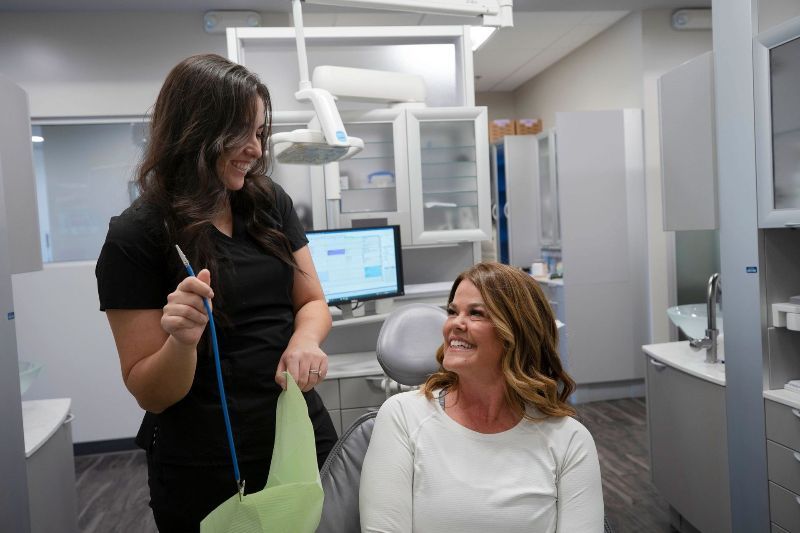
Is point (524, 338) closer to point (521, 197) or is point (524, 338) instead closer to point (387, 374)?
point (387, 374)

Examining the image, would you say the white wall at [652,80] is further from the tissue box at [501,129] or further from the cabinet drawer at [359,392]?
the cabinet drawer at [359,392]

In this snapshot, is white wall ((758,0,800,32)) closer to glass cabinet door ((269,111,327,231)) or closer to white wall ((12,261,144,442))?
glass cabinet door ((269,111,327,231))

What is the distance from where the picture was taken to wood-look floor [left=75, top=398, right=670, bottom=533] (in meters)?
2.96

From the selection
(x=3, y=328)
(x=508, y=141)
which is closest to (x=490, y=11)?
(x=3, y=328)

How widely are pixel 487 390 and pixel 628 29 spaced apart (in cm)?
445

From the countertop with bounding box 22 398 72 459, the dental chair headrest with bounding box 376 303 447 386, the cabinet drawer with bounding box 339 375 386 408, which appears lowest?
the cabinet drawer with bounding box 339 375 386 408

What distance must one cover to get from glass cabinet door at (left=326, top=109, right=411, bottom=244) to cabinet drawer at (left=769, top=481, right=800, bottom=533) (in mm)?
1976

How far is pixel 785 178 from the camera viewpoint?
1968mm

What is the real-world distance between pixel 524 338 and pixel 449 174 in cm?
226

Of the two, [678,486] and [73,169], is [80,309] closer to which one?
[73,169]

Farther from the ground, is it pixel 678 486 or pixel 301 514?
pixel 301 514

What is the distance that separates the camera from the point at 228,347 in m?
Answer: 1.21

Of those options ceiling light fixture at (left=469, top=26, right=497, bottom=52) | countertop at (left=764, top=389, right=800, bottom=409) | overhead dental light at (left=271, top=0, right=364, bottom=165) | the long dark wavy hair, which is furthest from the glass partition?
countertop at (left=764, top=389, right=800, bottom=409)

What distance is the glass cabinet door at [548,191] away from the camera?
5.11 m
